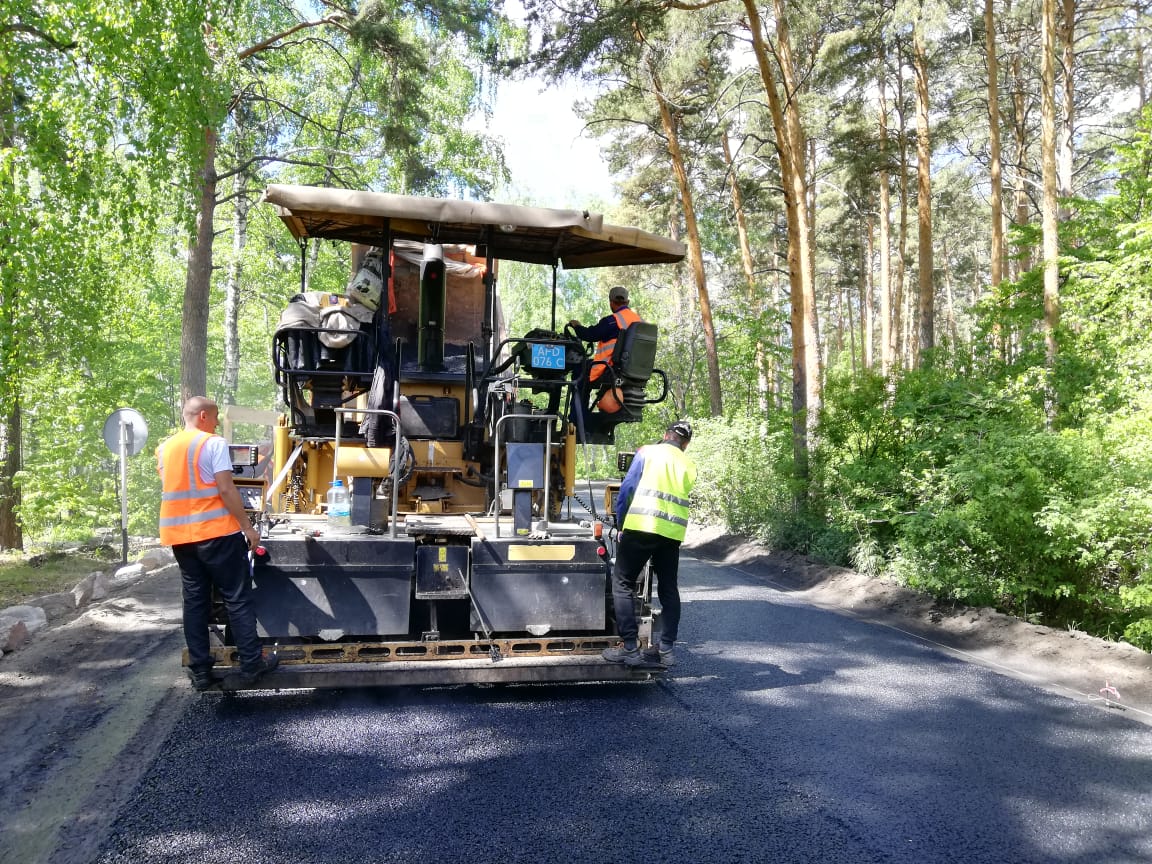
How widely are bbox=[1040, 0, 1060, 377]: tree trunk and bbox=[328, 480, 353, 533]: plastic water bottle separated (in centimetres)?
932

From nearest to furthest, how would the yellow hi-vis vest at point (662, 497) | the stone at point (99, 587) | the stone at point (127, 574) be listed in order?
the yellow hi-vis vest at point (662, 497) → the stone at point (99, 587) → the stone at point (127, 574)

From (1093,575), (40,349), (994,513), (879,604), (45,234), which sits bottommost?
(879,604)

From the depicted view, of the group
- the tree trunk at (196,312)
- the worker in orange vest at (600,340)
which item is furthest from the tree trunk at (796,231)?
the tree trunk at (196,312)

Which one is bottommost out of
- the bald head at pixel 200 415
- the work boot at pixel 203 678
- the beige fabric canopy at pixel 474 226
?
the work boot at pixel 203 678

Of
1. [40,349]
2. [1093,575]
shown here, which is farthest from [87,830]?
[40,349]

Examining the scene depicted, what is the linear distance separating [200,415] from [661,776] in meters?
3.46

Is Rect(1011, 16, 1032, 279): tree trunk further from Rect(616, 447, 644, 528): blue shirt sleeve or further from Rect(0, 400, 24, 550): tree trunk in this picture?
Rect(0, 400, 24, 550): tree trunk

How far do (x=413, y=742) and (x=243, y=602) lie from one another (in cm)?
136

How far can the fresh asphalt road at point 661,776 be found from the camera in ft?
11.3

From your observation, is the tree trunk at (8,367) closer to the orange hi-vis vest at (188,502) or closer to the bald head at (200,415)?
the bald head at (200,415)

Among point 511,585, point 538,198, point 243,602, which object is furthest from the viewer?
point 538,198

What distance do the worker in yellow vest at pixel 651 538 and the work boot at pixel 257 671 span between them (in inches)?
83.1

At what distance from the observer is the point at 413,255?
21.8ft

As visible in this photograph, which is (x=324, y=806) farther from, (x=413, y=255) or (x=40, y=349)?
(x=40, y=349)
